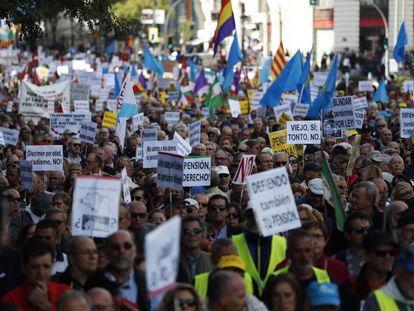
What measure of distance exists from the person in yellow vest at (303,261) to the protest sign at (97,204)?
1256mm

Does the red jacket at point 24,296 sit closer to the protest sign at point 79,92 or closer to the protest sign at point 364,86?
the protest sign at point 79,92

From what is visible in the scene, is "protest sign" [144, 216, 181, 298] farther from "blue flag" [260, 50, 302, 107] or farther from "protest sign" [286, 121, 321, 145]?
"blue flag" [260, 50, 302, 107]

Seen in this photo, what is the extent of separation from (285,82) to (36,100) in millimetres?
4886

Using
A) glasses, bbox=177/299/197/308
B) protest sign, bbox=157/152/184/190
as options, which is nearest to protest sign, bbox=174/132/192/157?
protest sign, bbox=157/152/184/190

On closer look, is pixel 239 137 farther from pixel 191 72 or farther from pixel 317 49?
pixel 317 49

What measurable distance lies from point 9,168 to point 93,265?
6974 millimetres

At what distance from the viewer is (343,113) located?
19375 millimetres

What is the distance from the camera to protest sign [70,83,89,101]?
102 feet

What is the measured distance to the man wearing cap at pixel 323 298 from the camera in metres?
7.61

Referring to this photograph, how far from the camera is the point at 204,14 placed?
108 metres

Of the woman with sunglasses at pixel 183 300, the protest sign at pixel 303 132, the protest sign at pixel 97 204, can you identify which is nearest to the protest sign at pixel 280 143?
the protest sign at pixel 303 132

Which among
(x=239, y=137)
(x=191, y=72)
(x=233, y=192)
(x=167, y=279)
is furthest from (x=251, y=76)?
(x=167, y=279)

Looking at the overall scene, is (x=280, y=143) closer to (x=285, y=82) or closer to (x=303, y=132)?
(x=303, y=132)

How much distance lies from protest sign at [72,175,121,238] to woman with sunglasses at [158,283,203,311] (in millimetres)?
1787
